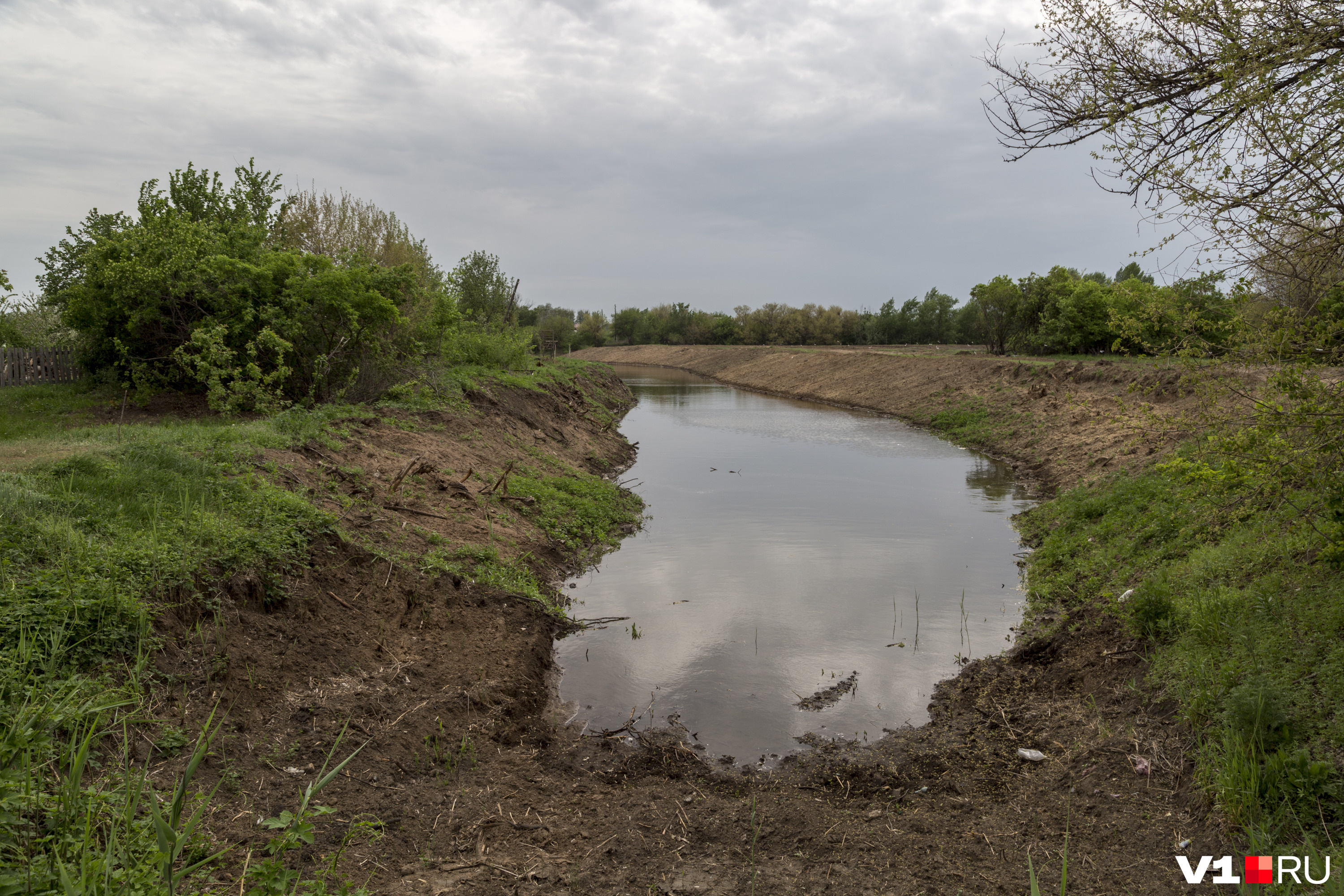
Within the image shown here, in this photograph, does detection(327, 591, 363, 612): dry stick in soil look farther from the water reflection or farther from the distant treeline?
the water reflection

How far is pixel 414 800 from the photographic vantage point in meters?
4.96

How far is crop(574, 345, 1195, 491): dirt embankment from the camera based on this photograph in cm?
1579

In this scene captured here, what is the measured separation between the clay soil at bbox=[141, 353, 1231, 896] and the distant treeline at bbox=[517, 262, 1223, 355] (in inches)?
126

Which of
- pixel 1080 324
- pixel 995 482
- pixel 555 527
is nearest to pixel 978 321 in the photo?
pixel 1080 324

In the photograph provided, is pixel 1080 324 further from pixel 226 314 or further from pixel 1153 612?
pixel 226 314

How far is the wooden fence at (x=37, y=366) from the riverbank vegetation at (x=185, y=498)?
660 mm

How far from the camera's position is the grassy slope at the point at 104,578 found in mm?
3314

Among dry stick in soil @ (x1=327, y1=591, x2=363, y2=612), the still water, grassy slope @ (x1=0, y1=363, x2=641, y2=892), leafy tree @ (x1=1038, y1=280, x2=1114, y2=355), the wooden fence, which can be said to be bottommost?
the still water

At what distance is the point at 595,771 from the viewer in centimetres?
596

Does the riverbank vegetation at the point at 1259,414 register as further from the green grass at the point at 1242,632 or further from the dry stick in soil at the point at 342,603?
the dry stick in soil at the point at 342,603

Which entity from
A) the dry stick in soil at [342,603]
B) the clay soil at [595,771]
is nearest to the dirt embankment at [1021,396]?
the clay soil at [595,771]

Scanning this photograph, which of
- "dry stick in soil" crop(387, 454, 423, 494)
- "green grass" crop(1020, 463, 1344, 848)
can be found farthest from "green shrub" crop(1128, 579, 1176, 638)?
"dry stick in soil" crop(387, 454, 423, 494)

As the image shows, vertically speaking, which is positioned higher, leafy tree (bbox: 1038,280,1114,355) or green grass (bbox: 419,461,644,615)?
leafy tree (bbox: 1038,280,1114,355)

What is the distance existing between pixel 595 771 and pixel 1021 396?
2513 centimetres
